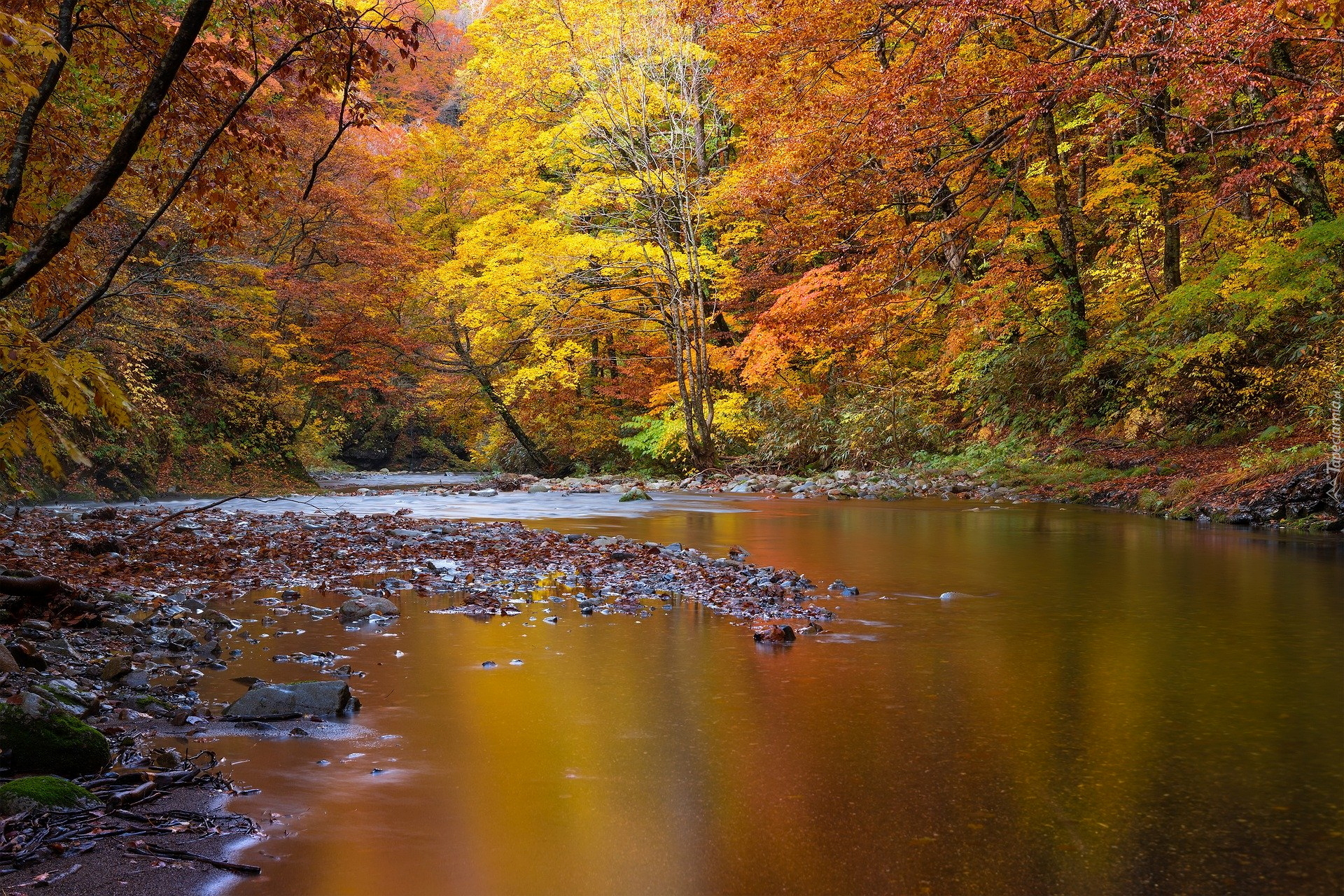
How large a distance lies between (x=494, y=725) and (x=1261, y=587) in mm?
6474

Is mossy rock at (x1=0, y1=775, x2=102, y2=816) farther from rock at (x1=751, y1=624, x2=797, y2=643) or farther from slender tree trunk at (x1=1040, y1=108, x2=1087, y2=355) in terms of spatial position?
slender tree trunk at (x1=1040, y1=108, x2=1087, y2=355)

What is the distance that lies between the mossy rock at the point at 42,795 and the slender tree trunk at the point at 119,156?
5.47 ft

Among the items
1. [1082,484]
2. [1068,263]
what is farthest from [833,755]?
[1068,263]

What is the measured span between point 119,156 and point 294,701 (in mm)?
2297

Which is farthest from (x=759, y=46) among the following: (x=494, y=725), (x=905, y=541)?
(x=494, y=725)

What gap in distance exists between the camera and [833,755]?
3738 mm

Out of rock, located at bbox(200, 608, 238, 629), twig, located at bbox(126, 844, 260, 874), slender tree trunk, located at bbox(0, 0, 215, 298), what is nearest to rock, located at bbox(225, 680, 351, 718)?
twig, located at bbox(126, 844, 260, 874)

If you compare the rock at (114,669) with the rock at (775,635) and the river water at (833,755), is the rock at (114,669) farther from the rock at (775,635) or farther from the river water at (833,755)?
the rock at (775,635)

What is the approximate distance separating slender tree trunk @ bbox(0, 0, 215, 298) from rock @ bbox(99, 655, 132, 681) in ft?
6.16

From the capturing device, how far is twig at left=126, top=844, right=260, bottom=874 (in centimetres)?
262

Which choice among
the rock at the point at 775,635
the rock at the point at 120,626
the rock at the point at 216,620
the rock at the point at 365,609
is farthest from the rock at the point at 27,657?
the rock at the point at 775,635

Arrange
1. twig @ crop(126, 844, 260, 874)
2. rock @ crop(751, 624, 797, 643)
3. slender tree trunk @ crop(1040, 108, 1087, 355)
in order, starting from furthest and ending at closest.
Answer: slender tree trunk @ crop(1040, 108, 1087, 355) < rock @ crop(751, 624, 797, 643) < twig @ crop(126, 844, 260, 874)

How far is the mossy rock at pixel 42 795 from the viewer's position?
271 centimetres

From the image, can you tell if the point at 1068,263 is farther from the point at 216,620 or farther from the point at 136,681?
the point at 136,681
